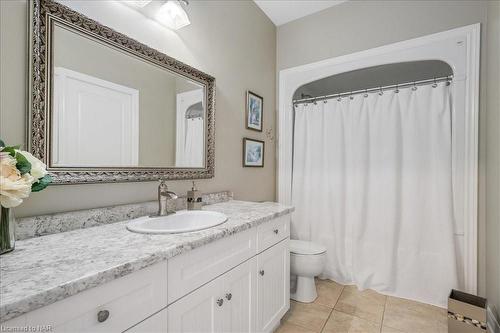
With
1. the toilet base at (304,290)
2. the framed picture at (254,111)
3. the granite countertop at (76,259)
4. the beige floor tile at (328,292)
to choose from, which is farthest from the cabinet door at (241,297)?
the framed picture at (254,111)

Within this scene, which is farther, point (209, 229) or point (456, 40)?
point (456, 40)

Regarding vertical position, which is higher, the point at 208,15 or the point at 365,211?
the point at 208,15

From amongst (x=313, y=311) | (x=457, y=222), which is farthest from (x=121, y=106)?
(x=457, y=222)

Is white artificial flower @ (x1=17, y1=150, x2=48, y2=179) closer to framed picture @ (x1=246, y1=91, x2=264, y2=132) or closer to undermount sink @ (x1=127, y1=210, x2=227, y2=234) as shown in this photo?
undermount sink @ (x1=127, y1=210, x2=227, y2=234)

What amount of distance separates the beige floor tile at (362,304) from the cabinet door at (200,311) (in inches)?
50.6

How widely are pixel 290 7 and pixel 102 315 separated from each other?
Result: 9.33 feet

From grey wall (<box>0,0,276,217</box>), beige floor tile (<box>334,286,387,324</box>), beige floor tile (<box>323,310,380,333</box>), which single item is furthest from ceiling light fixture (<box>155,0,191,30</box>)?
beige floor tile (<box>334,286,387,324</box>)

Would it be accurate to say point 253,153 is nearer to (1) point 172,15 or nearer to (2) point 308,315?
(1) point 172,15

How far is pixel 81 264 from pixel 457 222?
8.09ft

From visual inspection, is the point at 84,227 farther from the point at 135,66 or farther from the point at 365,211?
the point at 365,211

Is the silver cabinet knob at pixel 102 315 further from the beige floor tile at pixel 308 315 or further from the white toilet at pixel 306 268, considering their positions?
the white toilet at pixel 306 268

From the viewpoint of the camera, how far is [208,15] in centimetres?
187

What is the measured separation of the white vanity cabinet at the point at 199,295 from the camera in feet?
2.10

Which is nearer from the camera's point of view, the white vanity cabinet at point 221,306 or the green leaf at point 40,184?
the green leaf at point 40,184
